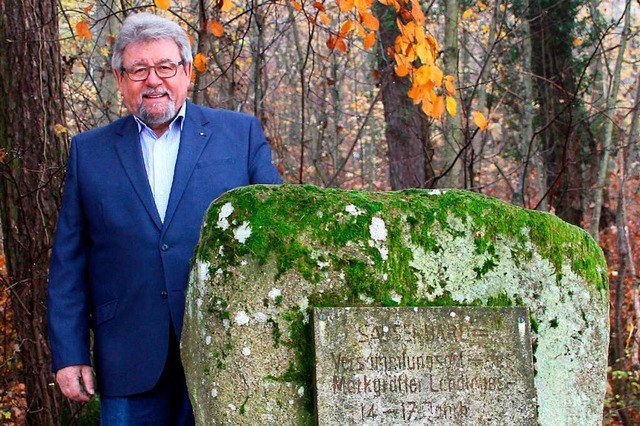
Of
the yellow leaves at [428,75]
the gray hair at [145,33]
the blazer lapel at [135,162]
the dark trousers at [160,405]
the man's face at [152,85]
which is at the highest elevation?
the yellow leaves at [428,75]

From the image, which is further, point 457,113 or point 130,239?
point 457,113

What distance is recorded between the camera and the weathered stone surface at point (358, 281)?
3.07m

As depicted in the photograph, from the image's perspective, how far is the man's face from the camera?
3434mm

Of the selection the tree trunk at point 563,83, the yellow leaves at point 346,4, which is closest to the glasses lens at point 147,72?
the yellow leaves at point 346,4

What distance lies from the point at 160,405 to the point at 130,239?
2.24ft

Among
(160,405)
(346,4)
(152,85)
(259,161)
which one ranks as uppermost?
(346,4)

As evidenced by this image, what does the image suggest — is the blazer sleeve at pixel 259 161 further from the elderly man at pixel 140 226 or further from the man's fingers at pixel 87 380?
the man's fingers at pixel 87 380

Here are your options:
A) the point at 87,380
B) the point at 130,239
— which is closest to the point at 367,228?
the point at 130,239

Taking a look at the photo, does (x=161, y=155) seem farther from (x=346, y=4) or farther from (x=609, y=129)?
(x=609, y=129)

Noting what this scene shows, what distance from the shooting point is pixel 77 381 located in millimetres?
3521

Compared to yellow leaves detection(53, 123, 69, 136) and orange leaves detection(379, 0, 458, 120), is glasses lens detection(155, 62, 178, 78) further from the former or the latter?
yellow leaves detection(53, 123, 69, 136)

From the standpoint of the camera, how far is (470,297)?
3254 millimetres

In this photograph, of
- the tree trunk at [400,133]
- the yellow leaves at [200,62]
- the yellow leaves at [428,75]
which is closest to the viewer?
the yellow leaves at [428,75]

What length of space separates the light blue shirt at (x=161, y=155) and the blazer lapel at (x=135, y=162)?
0.12 ft
